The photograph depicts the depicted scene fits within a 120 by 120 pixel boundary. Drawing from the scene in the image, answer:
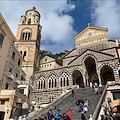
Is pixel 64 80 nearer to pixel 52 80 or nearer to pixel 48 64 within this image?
pixel 52 80

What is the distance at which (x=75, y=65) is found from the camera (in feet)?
88.7

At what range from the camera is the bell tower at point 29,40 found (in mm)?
31962

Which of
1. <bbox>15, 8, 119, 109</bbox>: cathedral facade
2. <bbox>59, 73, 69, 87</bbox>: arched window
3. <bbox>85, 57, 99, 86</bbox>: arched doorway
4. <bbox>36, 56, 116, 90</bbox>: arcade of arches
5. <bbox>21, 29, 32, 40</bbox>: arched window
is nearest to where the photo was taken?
<bbox>15, 8, 119, 109</bbox>: cathedral facade

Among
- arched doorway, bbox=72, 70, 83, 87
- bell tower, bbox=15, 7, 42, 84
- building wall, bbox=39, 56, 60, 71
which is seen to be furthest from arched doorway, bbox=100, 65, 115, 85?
bell tower, bbox=15, 7, 42, 84

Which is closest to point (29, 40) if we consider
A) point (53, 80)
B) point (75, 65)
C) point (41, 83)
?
point (41, 83)

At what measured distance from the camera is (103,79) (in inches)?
1113

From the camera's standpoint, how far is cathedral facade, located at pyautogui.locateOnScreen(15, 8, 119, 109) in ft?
83.5

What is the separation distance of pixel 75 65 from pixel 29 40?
1571cm

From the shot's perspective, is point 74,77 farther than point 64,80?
Yes

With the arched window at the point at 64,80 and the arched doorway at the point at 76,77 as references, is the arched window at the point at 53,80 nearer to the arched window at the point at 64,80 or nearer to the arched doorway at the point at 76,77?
the arched window at the point at 64,80

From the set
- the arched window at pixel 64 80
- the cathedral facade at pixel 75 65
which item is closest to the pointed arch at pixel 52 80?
the cathedral facade at pixel 75 65

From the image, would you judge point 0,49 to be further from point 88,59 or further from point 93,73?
point 93,73

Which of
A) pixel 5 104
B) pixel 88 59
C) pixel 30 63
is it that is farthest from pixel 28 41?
pixel 5 104

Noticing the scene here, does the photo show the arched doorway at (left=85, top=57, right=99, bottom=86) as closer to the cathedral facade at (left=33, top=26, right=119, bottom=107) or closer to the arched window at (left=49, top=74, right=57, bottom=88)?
the cathedral facade at (left=33, top=26, right=119, bottom=107)
